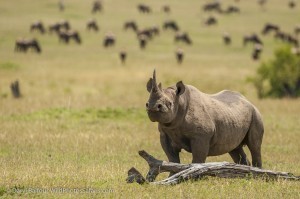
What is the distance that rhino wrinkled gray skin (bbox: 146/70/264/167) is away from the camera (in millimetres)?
10438

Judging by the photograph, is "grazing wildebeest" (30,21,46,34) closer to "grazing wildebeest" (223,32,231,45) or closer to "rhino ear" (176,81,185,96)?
"grazing wildebeest" (223,32,231,45)

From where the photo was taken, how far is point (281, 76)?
3152 centimetres

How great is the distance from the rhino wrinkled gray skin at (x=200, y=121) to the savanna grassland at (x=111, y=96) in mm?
807

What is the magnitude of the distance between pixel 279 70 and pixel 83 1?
42.6 meters

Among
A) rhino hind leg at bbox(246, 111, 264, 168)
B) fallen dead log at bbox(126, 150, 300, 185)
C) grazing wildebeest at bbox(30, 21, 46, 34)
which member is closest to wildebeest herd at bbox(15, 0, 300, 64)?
grazing wildebeest at bbox(30, 21, 46, 34)

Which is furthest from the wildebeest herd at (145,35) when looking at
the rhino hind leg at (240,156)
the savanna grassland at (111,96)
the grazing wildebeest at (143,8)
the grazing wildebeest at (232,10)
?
the rhino hind leg at (240,156)

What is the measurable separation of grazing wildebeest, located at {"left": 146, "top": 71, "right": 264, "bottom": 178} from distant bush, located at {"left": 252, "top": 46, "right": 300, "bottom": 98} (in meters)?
18.9

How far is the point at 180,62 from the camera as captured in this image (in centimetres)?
4275

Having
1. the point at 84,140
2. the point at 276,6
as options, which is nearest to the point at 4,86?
the point at 84,140

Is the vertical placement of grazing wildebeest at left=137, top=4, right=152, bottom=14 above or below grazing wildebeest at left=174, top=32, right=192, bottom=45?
Result: above

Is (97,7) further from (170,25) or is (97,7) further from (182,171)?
(182,171)

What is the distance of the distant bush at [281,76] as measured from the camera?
31.5m

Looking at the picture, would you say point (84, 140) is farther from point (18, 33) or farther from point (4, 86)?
point (18, 33)

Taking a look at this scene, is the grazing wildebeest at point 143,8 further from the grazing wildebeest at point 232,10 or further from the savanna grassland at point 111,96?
the grazing wildebeest at point 232,10
